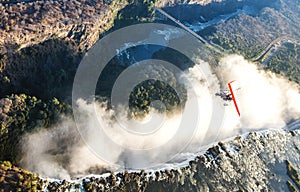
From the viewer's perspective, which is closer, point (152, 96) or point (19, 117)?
point (19, 117)

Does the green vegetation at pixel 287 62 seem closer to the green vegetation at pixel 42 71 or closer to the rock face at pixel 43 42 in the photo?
the rock face at pixel 43 42

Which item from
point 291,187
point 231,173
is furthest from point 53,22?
point 291,187

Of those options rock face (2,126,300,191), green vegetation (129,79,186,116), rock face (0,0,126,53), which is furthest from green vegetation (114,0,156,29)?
rock face (2,126,300,191)

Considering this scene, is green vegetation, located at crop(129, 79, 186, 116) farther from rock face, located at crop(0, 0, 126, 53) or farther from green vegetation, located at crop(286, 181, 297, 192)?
green vegetation, located at crop(286, 181, 297, 192)

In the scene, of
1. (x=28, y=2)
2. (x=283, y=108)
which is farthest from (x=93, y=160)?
(x=283, y=108)

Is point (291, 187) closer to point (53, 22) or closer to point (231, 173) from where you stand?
point (231, 173)

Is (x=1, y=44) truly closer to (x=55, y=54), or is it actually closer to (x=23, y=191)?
(x=55, y=54)
